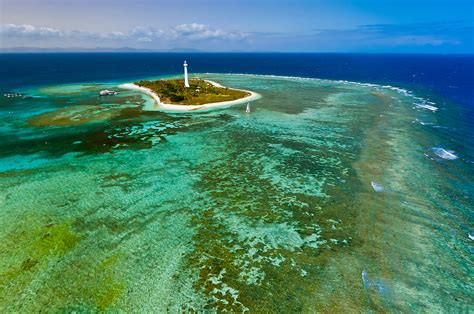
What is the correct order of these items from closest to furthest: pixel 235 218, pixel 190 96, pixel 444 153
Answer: pixel 235 218
pixel 444 153
pixel 190 96

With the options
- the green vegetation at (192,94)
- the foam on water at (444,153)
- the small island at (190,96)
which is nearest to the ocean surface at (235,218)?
the foam on water at (444,153)

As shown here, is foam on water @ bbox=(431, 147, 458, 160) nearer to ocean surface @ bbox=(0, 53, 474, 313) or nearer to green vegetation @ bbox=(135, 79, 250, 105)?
ocean surface @ bbox=(0, 53, 474, 313)

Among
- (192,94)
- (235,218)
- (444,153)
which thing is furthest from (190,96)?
(444,153)

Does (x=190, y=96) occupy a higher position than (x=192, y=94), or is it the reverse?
(x=192, y=94)

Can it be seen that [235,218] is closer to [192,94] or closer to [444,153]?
[444,153]

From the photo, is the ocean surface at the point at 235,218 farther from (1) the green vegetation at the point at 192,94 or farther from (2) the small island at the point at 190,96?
(1) the green vegetation at the point at 192,94

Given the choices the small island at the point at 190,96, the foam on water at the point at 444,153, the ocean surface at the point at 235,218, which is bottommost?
the ocean surface at the point at 235,218

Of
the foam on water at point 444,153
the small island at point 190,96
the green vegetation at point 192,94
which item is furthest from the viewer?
the green vegetation at point 192,94

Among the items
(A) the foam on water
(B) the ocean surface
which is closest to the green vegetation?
(B) the ocean surface

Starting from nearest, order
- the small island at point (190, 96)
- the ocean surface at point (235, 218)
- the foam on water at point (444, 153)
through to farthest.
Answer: the ocean surface at point (235, 218) < the foam on water at point (444, 153) < the small island at point (190, 96)

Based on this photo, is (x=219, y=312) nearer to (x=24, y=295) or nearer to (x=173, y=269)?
(x=173, y=269)
